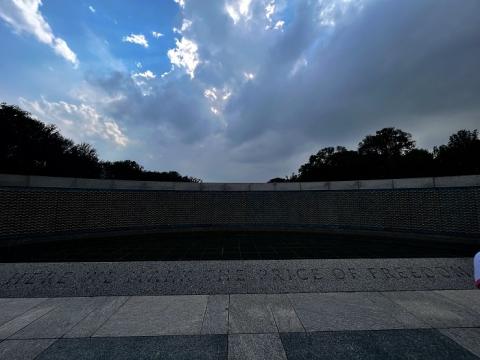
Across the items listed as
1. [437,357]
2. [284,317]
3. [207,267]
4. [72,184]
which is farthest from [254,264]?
[72,184]

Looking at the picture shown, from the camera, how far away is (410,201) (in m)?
12.0

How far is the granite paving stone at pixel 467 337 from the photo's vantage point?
3.60 meters

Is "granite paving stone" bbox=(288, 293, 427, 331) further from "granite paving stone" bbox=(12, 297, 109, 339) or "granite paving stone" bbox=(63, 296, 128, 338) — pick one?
"granite paving stone" bbox=(12, 297, 109, 339)

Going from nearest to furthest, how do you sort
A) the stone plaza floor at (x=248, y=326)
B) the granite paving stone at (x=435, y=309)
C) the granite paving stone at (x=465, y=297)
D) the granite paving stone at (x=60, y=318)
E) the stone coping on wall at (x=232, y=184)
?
the stone plaza floor at (x=248, y=326)
the granite paving stone at (x=60, y=318)
the granite paving stone at (x=435, y=309)
the granite paving stone at (x=465, y=297)
the stone coping on wall at (x=232, y=184)

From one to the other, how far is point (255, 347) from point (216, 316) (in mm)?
1214

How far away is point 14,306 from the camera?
521cm

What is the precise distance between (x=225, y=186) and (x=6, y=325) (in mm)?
12486

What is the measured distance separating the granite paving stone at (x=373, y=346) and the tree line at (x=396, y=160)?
155ft

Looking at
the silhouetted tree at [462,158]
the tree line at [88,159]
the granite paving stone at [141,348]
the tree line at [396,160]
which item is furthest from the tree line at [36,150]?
the silhouetted tree at [462,158]

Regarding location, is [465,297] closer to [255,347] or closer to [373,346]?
[373,346]

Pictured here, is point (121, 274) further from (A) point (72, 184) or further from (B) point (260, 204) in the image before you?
(B) point (260, 204)

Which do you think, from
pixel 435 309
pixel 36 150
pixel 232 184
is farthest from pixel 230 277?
pixel 36 150

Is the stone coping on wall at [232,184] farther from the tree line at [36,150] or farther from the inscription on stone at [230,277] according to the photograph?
the tree line at [36,150]

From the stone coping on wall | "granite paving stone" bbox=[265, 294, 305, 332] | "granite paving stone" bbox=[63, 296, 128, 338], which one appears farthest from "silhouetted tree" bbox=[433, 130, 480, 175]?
"granite paving stone" bbox=[63, 296, 128, 338]
